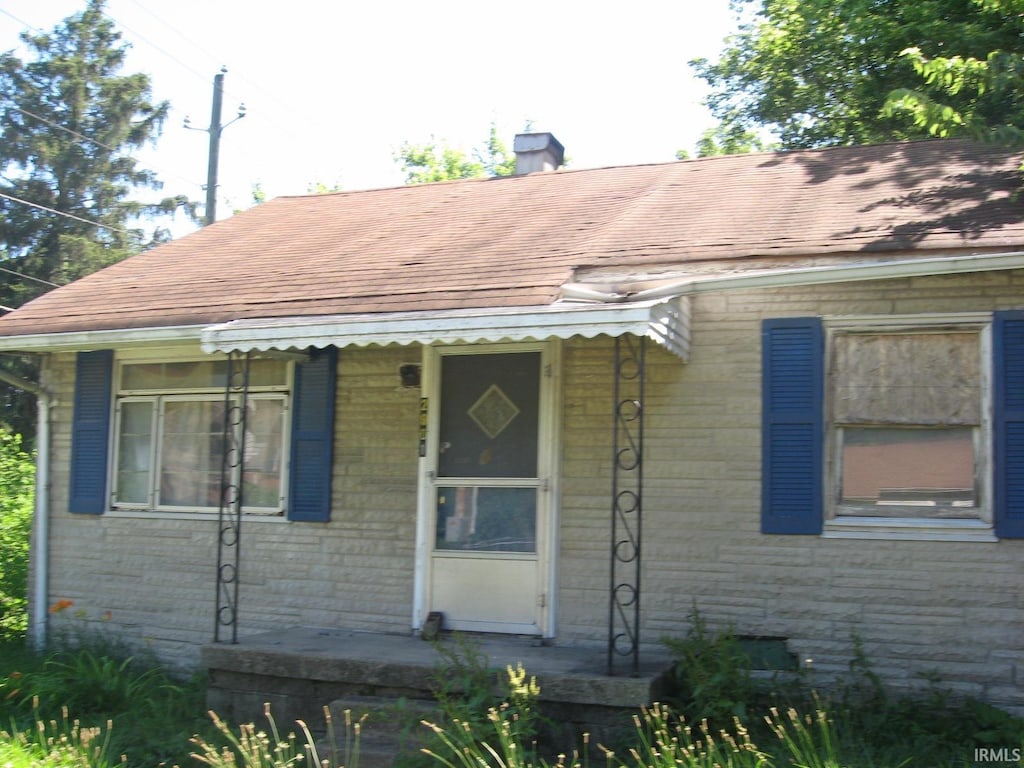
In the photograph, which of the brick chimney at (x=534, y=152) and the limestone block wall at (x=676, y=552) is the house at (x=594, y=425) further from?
the brick chimney at (x=534, y=152)

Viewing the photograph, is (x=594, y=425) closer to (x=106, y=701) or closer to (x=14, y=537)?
(x=106, y=701)

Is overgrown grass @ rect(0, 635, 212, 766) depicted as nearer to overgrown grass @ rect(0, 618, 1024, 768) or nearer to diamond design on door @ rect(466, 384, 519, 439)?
overgrown grass @ rect(0, 618, 1024, 768)

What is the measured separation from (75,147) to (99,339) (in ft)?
72.9

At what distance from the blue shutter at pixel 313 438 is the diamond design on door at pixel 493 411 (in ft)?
3.93

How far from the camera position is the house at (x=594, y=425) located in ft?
21.3

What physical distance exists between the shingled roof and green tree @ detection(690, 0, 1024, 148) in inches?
27.4

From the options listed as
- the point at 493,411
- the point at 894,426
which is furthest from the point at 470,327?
the point at 894,426

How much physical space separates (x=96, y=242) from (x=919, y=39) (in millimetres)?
21841

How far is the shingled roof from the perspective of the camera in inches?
277

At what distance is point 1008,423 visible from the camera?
21.0ft

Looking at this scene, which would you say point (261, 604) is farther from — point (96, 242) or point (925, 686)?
point (96, 242)

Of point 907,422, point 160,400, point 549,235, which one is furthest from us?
point 160,400

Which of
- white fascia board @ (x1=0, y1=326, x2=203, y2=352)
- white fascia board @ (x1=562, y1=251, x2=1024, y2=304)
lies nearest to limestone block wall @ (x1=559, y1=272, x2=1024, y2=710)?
white fascia board @ (x1=562, y1=251, x2=1024, y2=304)

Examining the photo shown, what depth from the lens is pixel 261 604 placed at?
827 centimetres
